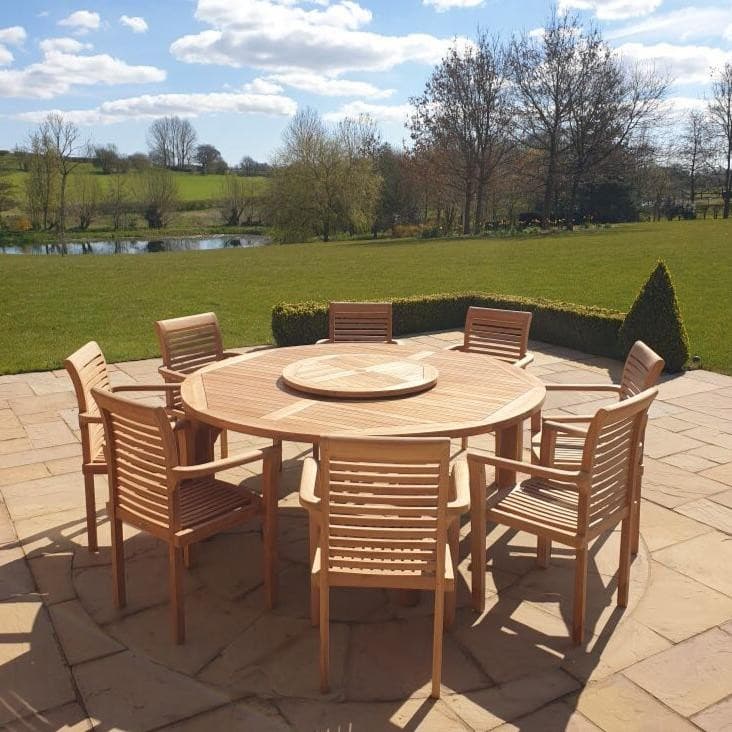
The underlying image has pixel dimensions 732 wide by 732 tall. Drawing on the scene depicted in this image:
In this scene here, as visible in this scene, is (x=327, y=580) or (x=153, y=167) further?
(x=153, y=167)

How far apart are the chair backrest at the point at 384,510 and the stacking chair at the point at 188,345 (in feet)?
8.35

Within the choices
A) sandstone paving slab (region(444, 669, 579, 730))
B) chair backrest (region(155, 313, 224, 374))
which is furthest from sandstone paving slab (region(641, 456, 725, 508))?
chair backrest (region(155, 313, 224, 374))

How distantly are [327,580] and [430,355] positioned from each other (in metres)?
2.37

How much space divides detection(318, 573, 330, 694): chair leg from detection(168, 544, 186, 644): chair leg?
716 mm

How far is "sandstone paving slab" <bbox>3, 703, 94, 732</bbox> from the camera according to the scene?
2.55 meters

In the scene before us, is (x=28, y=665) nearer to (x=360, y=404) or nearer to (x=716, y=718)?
(x=360, y=404)

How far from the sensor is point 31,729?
255 centimetres

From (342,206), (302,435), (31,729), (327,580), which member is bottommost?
(31,729)

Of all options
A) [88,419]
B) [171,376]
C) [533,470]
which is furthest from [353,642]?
[171,376]

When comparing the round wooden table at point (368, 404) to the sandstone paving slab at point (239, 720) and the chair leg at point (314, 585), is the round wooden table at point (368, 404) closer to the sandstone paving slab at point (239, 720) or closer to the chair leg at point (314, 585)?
the chair leg at point (314, 585)

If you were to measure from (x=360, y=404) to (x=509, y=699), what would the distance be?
1531mm

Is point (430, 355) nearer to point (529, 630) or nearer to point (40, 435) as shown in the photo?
point (529, 630)

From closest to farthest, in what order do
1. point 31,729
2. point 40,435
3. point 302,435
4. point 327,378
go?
point 31,729, point 302,435, point 327,378, point 40,435

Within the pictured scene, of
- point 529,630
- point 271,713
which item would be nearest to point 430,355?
point 529,630
